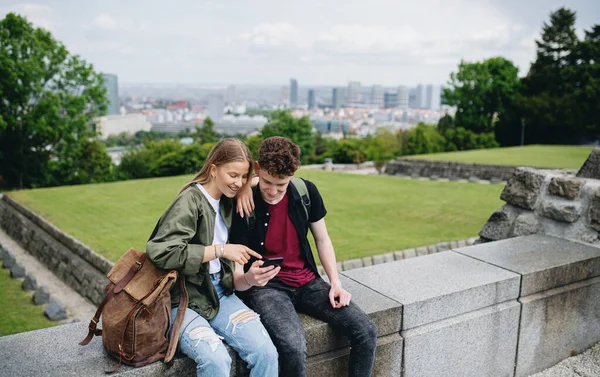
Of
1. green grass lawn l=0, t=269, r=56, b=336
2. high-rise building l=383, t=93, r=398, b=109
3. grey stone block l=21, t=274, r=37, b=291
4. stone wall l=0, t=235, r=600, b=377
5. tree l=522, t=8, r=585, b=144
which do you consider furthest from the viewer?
high-rise building l=383, t=93, r=398, b=109

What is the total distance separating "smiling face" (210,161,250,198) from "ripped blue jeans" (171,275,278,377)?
1.88 ft

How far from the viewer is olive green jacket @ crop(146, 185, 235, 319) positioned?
218 centimetres

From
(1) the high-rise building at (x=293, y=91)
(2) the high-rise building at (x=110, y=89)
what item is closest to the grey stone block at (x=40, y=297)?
(2) the high-rise building at (x=110, y=89)

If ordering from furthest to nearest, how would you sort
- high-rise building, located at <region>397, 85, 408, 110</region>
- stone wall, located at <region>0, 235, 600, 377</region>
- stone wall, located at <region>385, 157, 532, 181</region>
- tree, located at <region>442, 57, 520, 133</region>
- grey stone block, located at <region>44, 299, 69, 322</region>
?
high-rise building, located at <region>397, 85, 408, 110</region> < tree, located at <region>442, 57, 520, 133</region> < stone wall, located at <region>385, 157, 532, 181</region> < grey stone block, located at <region>44, 299, 69, 322</region> < stone wall, located at <region>0, 235, 600, 377</region>

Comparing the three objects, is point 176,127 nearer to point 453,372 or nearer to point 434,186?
point 434,186

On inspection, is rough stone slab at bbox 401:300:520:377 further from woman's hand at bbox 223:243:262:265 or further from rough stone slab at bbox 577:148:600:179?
rough stone slab at bbox 577:148:600:179

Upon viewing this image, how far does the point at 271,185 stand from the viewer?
2.55 meters

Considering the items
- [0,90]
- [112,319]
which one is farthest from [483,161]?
[0,90]

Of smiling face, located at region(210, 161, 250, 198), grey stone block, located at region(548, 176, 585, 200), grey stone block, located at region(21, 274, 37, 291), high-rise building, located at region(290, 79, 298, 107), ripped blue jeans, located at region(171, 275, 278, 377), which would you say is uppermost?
high-rise building, located at region(290, 79, 298, 107)

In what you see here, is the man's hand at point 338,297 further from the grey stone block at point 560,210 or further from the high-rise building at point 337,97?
the high-rise building at point 337,97

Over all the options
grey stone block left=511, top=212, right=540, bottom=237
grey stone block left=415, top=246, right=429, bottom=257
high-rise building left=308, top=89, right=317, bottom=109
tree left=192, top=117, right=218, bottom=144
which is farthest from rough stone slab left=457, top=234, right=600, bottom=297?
high-rise building left=308, top=89, right=317, bottom=109

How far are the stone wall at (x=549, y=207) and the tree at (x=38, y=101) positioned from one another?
89.2 ft

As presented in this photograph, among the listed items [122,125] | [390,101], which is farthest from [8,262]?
[390,101]

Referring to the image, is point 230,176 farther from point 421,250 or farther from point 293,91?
point 293,91
